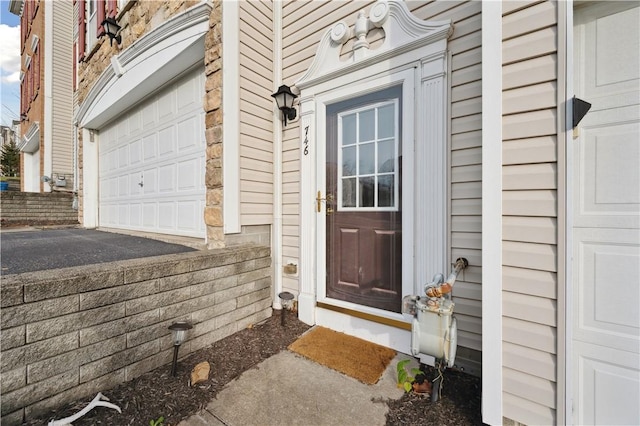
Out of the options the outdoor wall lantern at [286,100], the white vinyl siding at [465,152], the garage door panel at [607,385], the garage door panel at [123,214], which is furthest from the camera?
the garage door panel at [123,214]

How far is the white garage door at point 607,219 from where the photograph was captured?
1.27 meters

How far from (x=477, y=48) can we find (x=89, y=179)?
A: 21.3 feet

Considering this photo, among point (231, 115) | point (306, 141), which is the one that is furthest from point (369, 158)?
point (231, 115)

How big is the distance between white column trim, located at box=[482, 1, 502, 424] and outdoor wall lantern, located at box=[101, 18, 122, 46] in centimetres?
478

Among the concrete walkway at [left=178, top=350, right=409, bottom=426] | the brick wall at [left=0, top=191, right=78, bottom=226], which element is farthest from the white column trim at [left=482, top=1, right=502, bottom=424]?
the brick wall at [left=0, top=191, right=78, bottom=226]

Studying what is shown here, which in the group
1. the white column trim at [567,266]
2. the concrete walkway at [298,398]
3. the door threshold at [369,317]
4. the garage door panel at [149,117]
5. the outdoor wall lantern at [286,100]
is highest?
the garage door panel at [149,117]

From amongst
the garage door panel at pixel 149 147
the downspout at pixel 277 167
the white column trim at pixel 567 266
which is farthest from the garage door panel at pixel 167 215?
the white column trim at pixel 567 266

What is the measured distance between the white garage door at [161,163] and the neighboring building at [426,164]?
39 millimetres

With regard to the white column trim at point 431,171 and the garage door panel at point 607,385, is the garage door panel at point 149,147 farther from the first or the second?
the garage door panel at point 607,385

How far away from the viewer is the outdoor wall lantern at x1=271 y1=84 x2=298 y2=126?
9.02ft

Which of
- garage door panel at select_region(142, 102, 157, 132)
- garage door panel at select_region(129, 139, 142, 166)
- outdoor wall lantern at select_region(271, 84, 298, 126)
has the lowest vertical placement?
garage door panel at select_region(129, 139, 142, 166)

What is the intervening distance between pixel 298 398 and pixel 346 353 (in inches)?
23.9

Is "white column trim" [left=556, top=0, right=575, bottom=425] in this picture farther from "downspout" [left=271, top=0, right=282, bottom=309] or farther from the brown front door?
"downspout" [left=271, top=0, right=282, bottom=309]

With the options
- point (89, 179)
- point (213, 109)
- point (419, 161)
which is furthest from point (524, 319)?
point (89, 179)
